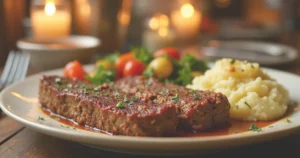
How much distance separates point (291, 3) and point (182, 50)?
22.3ft

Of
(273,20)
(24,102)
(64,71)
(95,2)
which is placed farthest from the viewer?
(273,20)

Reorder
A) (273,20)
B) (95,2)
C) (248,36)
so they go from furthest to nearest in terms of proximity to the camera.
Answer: (273,20), (248,36), (95,2)

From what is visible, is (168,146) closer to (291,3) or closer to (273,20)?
(291,3)

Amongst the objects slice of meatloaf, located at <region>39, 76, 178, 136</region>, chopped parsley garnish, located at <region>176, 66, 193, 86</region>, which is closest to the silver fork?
slice of meatloaf, located at <region>39, 76, 178, 136</region>

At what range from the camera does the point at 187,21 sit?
814 centimetres

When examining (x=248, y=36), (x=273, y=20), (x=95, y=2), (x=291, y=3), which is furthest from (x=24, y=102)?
(x=273, y=20)

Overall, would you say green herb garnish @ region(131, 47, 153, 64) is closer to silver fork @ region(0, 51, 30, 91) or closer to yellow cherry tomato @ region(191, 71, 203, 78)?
yellow cherry tomato @ region(191, 71, 203, 78)

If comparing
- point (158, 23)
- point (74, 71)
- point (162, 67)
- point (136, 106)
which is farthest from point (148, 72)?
point (158, 23)

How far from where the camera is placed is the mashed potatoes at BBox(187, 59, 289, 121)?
11.2ft

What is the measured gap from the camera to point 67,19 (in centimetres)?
698

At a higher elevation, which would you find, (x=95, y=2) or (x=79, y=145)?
(x=95, y=2)

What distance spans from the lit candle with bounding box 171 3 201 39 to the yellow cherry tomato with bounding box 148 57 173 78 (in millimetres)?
3499

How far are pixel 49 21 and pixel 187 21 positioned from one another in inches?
106

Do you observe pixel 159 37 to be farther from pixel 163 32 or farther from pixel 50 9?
pixel 50 9
